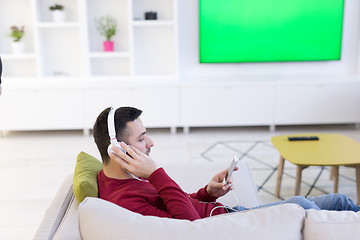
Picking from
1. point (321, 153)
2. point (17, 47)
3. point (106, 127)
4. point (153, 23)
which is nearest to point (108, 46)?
point (153, 23)

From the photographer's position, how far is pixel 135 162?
1495 mm

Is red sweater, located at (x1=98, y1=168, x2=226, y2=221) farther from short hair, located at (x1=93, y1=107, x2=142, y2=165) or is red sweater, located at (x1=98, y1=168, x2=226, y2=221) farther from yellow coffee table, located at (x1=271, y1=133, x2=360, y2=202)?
yellow coffee table, located at (x1=271, y1=133, x2=360, y2=202)

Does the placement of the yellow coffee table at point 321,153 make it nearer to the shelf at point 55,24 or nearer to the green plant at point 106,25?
the green plant at point 106,25

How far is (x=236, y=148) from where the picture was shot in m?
4.12

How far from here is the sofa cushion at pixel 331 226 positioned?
1127mm

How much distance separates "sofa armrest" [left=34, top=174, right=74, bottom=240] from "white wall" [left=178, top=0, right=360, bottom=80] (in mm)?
3126

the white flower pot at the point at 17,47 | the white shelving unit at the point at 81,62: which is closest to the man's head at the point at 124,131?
the white shelving unit at the point at 81,62

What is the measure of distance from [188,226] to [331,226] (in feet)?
1.24

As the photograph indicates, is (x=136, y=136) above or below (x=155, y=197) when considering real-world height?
above

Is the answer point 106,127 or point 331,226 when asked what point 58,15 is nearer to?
point 106,127

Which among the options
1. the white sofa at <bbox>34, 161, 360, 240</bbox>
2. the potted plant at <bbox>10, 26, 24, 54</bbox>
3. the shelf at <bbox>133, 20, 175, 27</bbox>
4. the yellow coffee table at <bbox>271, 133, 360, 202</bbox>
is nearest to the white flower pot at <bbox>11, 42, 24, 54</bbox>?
the potted plant at <bbox>10, 26, 24, 54</bbox>

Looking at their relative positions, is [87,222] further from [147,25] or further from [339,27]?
[339,27]

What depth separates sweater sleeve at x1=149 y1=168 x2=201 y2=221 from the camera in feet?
4.72

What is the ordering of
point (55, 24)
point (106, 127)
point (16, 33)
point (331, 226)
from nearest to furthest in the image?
point (331, 226)
point (106, 127)
point (55, 24)
point (16, 33)
